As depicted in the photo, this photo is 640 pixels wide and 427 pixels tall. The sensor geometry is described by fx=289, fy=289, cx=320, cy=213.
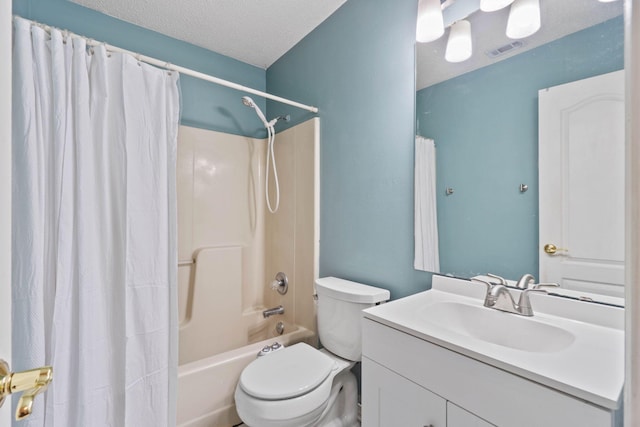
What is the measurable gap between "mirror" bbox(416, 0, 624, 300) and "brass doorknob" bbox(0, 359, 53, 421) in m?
1.20

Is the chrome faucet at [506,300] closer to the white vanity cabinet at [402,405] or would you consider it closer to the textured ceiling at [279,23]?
the white vanity cabinet at [402,405]

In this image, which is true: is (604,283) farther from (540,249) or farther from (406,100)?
(406,100)

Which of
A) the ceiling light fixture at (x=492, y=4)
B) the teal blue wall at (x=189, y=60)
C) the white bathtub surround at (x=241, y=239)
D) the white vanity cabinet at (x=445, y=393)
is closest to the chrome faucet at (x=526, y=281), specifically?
the white vanity cabinet at (x=445, y=393)

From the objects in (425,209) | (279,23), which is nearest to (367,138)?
(425,209)

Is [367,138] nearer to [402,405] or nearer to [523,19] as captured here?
[523,19]

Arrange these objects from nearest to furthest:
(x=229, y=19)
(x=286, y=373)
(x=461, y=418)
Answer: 1. (x=461, y=418)
2. (x=286, y=373)
3. (x=229, y=19)

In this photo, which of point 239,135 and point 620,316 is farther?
point 239,135

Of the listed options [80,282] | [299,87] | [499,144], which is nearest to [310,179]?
[299,87]

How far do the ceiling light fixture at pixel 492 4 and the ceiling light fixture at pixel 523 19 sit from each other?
0.08 ft

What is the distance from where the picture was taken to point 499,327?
94cm

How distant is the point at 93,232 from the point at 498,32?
169 centimetres

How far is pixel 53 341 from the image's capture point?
1.02 meters

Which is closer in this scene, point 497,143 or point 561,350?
point 561,350

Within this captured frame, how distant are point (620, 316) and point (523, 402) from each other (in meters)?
0.44
